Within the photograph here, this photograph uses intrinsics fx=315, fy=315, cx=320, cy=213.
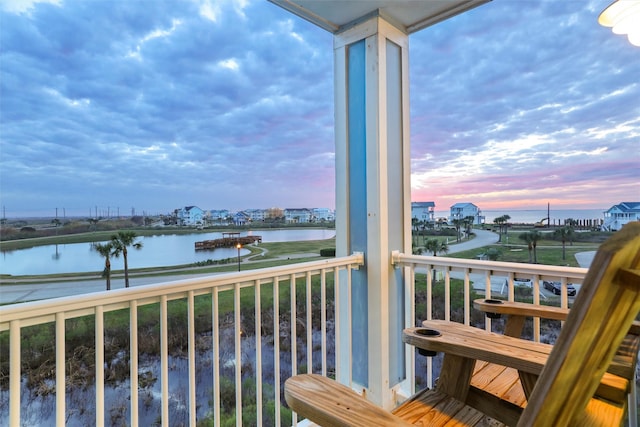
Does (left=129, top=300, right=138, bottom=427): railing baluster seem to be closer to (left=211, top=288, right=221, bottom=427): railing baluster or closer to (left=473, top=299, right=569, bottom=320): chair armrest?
(left=211, top=288, right=221, bottom=427): railing baluster

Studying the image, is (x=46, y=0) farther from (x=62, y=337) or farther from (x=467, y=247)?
(x=467, y=247)

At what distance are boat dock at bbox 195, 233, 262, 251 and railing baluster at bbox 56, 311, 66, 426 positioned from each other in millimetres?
→ 582

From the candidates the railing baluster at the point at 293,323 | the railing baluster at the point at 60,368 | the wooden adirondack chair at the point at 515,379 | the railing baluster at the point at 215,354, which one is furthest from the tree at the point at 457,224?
the railing baluster at the point at 60,368

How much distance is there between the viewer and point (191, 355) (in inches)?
57.6

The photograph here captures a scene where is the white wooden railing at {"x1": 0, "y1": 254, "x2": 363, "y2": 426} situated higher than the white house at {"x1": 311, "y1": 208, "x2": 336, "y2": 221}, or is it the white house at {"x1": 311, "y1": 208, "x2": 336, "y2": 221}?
the white house at {"x1": 311, "y1": 208, "x2": 336, "y2": 221}

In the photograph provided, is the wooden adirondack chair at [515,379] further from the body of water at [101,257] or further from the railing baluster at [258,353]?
the body of water at [101,257]

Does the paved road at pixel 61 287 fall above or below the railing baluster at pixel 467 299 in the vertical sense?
above

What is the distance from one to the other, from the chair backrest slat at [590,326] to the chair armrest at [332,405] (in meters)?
0.29

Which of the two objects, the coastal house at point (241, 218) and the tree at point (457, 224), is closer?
the coastal house at point (241, 218)

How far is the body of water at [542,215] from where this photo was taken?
1762mm

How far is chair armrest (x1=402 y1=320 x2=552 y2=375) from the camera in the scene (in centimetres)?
98

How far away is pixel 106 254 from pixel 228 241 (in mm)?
541

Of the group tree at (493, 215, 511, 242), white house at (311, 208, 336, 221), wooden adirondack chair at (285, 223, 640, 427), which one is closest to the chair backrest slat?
wooden adirondack chair at (285, 223, 640, 427)

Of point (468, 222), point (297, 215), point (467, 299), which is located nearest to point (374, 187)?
point (297, 215)
